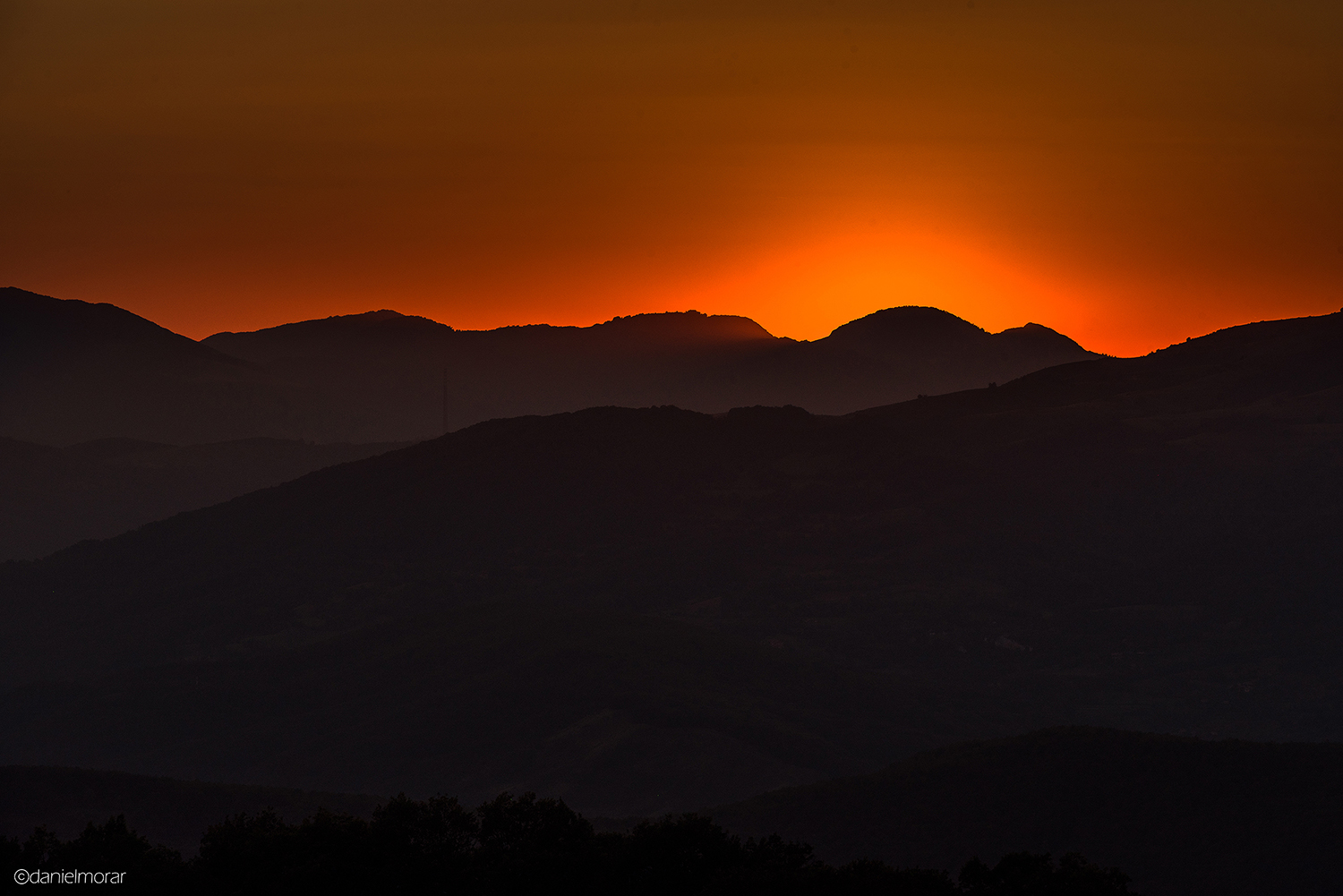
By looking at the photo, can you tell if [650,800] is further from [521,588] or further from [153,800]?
[521,588]

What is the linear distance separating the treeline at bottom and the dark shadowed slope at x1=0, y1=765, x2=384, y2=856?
3150 cm

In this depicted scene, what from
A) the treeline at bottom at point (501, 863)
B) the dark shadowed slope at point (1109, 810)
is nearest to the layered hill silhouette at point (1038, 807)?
the dark shadowed slope at point (1109, 810)

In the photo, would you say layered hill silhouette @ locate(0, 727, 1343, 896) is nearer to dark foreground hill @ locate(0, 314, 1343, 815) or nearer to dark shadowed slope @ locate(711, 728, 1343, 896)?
dark shadowed slope @ locate(711, 728, 1343, 896)

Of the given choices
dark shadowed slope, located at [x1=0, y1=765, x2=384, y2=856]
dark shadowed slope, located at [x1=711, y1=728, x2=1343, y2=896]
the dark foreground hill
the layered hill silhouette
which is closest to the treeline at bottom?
dark shadowed slope, located at [x1=711, y1=728, x2=1343, y2=896]

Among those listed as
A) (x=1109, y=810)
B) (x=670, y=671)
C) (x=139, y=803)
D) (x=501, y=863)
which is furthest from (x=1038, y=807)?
(x=670, y=671)

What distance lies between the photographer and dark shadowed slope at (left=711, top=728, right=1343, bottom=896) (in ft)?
252

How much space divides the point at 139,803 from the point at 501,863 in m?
43.4

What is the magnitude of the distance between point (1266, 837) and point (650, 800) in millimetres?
48731

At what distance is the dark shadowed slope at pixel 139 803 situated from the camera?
287 ft

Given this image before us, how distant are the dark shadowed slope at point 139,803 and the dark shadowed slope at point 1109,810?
24.2 meters

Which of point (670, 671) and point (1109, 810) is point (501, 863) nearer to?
point (1109, 810)

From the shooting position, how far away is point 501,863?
5419 cm

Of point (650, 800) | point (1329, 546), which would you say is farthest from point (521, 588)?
point (1329, 546)

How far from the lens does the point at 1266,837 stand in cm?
7819
